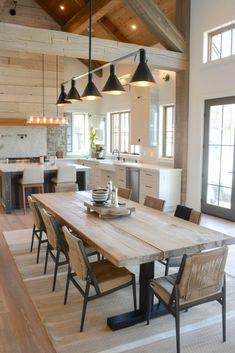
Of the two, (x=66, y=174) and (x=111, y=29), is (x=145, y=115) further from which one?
(x=111, y=29)

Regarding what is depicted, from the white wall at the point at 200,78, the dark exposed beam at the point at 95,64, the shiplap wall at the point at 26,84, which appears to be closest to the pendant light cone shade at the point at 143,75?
the white wall at the point at 200,78

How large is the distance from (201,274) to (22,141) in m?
7.78

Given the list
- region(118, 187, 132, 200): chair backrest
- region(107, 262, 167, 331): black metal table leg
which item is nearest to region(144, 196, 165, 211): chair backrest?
region(118, 187, 132, 200): chair backrest

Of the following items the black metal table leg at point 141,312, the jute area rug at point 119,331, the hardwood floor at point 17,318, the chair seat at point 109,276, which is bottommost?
the hardwood floor at point 17,318

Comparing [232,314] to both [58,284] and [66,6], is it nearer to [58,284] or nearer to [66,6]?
[58,284]

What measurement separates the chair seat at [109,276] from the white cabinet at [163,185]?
12.5 ft

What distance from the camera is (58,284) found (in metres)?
3.38

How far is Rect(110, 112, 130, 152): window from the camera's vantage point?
9391mm

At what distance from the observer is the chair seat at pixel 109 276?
8.32ft

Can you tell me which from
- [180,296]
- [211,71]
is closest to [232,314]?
[180,296]

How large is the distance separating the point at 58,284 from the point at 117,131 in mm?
7021

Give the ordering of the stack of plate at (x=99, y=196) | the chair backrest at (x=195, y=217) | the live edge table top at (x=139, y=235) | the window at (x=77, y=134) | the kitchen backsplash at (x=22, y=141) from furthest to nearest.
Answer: the window at (x=77, y=134) < the kitchen backsplash at (x=22, y=141) < the stack of plate at (x=99, y=196) < the chair backrest at (x=195, y=217) < the live edge table top at (x=139, y=235)

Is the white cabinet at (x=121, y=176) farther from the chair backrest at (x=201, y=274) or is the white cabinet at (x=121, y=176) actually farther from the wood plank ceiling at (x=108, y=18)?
the chair backrest at (x=201, y=274)

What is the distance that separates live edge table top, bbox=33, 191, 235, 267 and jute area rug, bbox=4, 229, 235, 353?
673 mm
